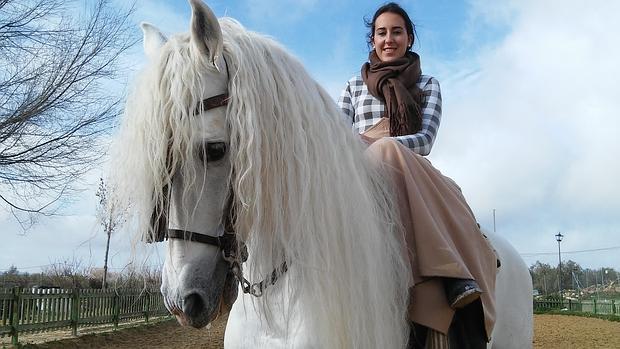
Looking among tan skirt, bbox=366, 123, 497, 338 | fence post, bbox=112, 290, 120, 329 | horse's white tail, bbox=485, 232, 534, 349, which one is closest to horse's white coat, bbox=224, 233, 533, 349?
horse's white tail, bbox=485, 232, 534, 349

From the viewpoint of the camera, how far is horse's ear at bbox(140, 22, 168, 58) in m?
2.11

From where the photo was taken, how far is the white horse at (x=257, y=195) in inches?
64.7

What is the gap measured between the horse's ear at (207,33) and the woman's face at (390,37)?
1.61 m

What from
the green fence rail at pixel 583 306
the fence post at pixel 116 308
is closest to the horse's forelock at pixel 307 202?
the fence post at pixel 116 308

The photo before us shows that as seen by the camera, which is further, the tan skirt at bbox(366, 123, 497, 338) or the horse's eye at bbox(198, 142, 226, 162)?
the tan skirt at bbox(366, 123, 497, 338)

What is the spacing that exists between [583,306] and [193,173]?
41747mm

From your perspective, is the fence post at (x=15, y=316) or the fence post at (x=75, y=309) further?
the fence post at (x=75, y=309)

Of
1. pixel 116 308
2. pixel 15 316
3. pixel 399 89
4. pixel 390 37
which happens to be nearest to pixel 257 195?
pixel 399 89

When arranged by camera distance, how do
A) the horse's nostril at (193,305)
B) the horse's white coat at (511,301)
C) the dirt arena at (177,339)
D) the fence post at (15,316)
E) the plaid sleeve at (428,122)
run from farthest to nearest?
the dirt arena at (177,339)
the fence post at (15,316)
the horse's white coat at (511,301)
the plaid sleeve at (428,122)
the horse's nostril at (193,305)

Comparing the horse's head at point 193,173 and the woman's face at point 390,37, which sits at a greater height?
the woman's face at point 390,37

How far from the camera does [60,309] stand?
13.7 metres

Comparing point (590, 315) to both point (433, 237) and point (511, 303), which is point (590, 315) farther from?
point (433, 237)

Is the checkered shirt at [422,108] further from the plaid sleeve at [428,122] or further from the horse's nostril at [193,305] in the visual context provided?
the horse's nostril at [193,305]

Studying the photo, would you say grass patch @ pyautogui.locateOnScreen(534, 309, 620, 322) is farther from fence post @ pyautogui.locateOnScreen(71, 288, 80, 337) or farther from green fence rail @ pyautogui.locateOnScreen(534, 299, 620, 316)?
fence post @ pyautogui.locateOnScreen(71, 288, 80, 337)
